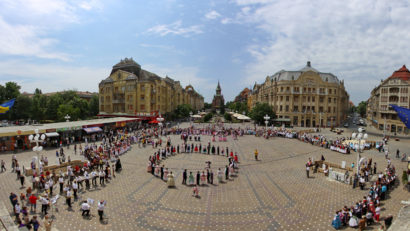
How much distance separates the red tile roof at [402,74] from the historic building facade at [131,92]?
197 ft

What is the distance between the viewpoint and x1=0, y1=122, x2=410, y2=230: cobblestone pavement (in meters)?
10.4

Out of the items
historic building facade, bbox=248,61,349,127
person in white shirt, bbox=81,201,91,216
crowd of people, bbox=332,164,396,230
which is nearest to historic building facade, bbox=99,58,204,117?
historic building facade, bbox=248,61,349,127

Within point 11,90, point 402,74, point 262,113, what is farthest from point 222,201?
point 11,90

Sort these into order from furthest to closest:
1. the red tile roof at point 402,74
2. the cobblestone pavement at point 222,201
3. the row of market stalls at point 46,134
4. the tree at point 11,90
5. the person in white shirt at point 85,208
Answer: the tree at point 11,90
the red tile roof at point 402,74
the row of market stalls at point 46,134
the person in white shirt at point 85,208
the cobblestone pavement at point 222,201

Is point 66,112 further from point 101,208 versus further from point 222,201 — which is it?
point 222,201

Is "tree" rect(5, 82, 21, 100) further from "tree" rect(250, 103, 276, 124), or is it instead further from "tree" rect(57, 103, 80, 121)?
"tree" rect(250, 103, 276, 124)

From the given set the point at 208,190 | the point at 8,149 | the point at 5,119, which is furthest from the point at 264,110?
the point at 5,119

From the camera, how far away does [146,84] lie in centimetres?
5600

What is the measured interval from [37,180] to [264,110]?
51.0m

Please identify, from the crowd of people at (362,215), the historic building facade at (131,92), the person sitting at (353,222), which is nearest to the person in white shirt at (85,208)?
the crowd of people at (362,215)

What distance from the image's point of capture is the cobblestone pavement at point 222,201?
1038 centimetres

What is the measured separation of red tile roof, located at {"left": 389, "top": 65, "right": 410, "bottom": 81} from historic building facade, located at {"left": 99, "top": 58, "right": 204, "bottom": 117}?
2360 inches

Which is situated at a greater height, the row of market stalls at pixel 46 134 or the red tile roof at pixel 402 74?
the red tile roof at pixel 402 74

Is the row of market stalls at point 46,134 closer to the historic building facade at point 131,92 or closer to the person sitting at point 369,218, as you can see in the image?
the historic building facade at point 131,92
